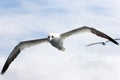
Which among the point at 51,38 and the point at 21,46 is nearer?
the point at 51,38

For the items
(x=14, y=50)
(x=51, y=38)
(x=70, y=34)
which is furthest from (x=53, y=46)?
(x=14, y=50)

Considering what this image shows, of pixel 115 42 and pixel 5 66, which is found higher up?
pixel 115 42

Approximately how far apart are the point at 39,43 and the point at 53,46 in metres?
4.95

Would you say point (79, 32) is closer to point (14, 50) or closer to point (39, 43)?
point (39, 43)

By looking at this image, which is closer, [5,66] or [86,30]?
[86,30]

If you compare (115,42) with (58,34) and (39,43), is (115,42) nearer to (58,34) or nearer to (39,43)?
(58,34)

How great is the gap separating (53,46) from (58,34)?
5.86ft

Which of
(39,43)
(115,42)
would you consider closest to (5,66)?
(39,43)

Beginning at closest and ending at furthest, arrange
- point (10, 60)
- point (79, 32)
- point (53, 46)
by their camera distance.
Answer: point (53, 46)
point (79, 32)
point (10, 60)

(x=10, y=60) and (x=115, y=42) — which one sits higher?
(x=115, y=42)

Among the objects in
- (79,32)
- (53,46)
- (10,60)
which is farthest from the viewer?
(10,60)

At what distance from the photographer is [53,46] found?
40.6 metres

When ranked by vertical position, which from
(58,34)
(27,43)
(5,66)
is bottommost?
(5,66)

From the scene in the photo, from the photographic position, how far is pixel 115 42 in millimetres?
41594
